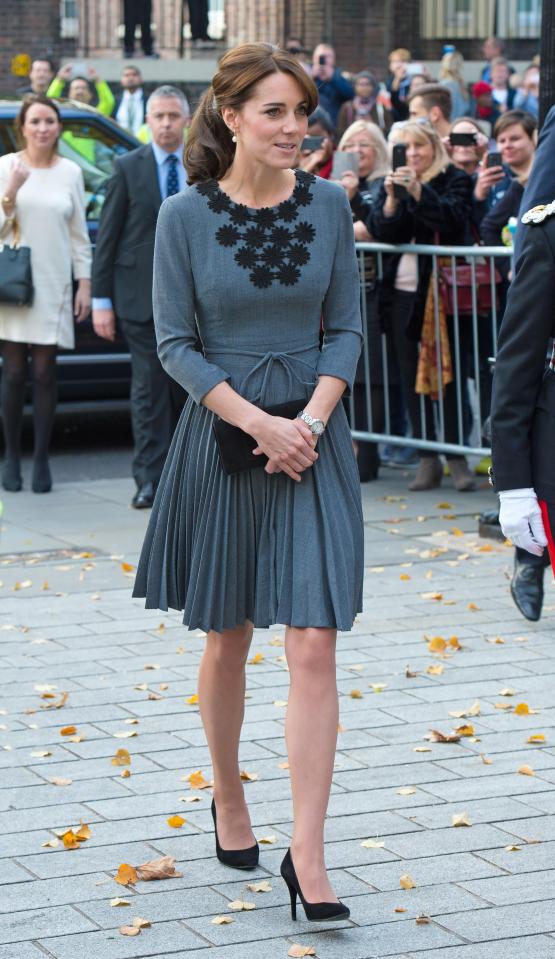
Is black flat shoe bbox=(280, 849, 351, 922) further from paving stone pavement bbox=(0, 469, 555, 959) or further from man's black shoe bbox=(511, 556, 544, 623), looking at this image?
man's black shoe bbox=(511, 556, 544, 623)

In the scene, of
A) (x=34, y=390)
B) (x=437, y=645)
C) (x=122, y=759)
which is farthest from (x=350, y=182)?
(x=122, y=759)

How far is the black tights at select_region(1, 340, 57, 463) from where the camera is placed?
9984 mm

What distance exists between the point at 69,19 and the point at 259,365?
1043 inches

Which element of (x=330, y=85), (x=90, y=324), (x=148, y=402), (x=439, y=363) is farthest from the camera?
(x=330, y=85)

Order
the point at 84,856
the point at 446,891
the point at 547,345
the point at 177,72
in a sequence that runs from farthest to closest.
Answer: the point at 177,72 < the point at 84,856 < the point at 446,891 < the point at 547,345

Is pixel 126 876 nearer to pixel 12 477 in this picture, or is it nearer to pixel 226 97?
pixel 226 97

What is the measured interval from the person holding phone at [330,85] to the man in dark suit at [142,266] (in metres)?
11.2

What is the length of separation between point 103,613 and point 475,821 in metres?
2.75

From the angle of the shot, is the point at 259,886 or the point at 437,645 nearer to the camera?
the point at 259,886

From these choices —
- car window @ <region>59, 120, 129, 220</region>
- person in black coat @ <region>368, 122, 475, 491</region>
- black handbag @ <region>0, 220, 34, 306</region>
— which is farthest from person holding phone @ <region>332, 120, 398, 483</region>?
black handbag @ <region>0, 220, 34, 306</region>

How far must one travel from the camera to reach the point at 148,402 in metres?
9.51

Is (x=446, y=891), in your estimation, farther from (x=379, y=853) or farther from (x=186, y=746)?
(x=186, y=746)

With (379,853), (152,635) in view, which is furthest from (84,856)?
(152,635)

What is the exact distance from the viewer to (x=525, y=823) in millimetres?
4660
